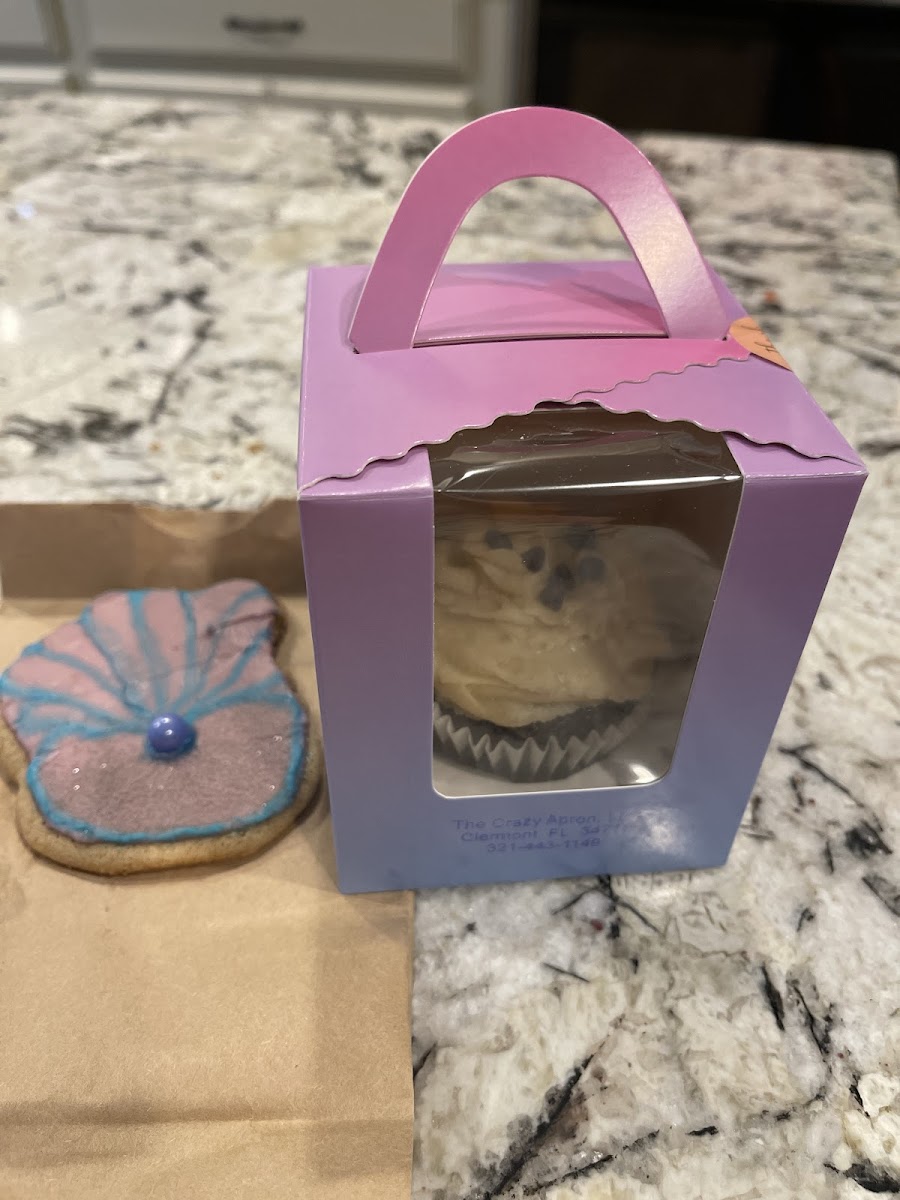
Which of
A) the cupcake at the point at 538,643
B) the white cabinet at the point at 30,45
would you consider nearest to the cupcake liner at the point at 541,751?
the cupcake at the point at 538,643

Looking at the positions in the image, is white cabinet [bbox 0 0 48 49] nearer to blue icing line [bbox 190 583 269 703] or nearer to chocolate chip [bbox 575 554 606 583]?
blue icing line [bbox 190 583 269 703]

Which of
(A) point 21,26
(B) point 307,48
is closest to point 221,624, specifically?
(B) point 307,48

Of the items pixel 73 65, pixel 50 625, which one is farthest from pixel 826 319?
pixel 73 65

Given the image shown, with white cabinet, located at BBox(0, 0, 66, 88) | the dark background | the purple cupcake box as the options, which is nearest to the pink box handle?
the purple cupcake box

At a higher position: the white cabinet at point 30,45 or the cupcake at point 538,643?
the cupcake at point 538,643

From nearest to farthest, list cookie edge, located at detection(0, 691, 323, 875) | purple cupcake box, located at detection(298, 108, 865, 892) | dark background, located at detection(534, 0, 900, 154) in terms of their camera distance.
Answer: purple cupcake box, located at detection(298, 108, 865, 892)
cookie edge, located at detection(0, 691, 323, 875)
dark background, located at detection(534, 0, 900, 154)

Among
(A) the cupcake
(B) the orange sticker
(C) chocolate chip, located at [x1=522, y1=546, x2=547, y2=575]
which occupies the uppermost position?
(B) the orange sticker

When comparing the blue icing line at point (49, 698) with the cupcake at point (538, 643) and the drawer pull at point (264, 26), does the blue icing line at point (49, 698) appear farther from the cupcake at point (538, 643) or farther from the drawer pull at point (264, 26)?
the drawer pull at point (264, 26)
